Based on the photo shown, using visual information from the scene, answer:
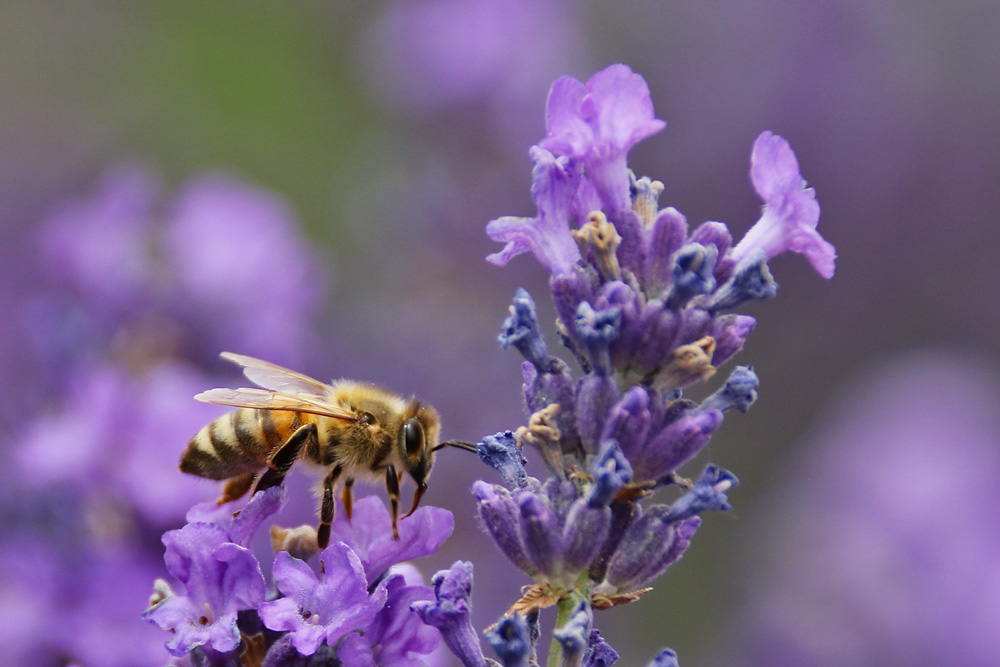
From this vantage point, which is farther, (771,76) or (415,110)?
(771,76)

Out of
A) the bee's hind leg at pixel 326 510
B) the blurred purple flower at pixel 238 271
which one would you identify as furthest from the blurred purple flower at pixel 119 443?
the bee's hind leg at pixel 326 510

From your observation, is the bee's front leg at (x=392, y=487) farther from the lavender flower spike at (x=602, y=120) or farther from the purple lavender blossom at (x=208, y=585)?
the lavender flower spike at (x=602, y=120)

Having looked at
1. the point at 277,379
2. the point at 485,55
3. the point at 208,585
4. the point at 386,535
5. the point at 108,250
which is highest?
the point at 485,55

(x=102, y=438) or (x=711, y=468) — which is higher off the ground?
(x=102, y=438)

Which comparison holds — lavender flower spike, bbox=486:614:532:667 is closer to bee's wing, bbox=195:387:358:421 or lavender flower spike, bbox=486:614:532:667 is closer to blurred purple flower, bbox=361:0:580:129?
bee's wing, bbox=195:387:358:421

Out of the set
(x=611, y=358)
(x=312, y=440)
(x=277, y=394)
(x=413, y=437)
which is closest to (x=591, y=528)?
(x=611, y=358)

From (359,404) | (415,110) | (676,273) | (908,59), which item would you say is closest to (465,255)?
(415,110)

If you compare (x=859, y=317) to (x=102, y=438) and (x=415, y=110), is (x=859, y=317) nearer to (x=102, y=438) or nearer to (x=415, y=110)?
(x=415, y=110)

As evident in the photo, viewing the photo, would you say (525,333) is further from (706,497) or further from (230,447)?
(230,447)
